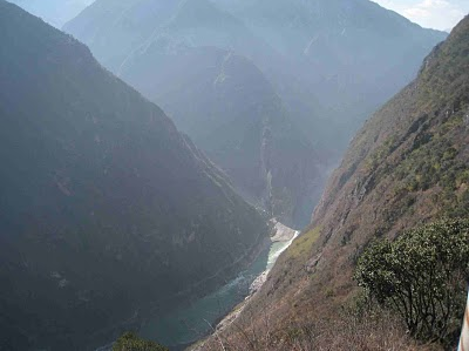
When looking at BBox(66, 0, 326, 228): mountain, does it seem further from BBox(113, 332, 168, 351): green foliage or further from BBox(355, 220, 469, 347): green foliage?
BBox(355, 220, 469, 347): green foliage

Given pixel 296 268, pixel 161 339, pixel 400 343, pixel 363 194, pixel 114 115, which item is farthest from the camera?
pixel 114 115

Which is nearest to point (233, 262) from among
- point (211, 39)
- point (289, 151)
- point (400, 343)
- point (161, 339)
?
point (161, 339)

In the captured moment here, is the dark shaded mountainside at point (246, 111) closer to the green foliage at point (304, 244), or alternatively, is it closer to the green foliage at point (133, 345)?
the green foliage at point (304, 244)

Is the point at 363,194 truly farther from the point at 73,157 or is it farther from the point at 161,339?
the point at 73,157

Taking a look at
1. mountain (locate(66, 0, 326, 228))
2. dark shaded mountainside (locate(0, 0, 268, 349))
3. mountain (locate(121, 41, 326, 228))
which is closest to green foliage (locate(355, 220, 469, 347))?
dark shaded mountainside (locate(0, 0, 268, 349))

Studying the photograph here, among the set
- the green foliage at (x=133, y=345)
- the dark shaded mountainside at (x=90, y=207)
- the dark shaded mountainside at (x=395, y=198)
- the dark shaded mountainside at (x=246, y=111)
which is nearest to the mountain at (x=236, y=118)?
the dark shaded mountainside at (x=246, y=111)
